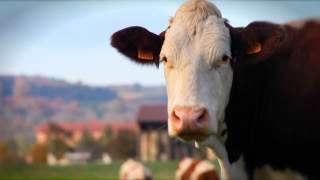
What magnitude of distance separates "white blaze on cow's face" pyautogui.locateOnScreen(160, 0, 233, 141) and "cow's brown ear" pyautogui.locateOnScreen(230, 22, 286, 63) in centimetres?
15

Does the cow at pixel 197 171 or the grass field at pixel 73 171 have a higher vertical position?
the cow at pixel 197 171

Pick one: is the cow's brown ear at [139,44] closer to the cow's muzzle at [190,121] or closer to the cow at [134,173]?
the cow's muzzle at [190,121]

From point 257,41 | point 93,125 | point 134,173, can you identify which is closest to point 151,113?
point 93,125

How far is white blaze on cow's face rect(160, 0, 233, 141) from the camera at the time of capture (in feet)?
10.6

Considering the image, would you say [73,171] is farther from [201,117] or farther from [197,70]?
[201,117]

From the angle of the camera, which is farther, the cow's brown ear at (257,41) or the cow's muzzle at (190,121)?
the cow's brown ear at (257,41)

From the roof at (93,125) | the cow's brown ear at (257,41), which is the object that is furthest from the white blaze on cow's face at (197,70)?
the roof at (93,125)

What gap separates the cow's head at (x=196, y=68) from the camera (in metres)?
3.23

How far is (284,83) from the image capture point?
4047 mm

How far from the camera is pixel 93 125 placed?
30.5 m

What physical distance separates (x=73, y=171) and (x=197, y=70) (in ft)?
61.6

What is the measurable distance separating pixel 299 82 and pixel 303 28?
0.48 m

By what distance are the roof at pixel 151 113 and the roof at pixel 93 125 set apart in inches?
31.2

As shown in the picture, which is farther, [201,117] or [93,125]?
[93,125]
